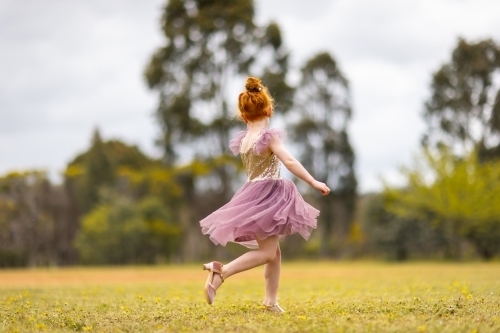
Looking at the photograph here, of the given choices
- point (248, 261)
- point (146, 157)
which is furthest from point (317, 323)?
point (146, 157)

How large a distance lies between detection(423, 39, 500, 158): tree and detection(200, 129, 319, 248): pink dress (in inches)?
1307

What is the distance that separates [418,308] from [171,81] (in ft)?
100

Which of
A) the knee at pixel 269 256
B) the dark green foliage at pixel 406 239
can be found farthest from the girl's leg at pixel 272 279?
the dark green foliage at pixel 406 239

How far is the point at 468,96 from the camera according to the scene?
A: 38.4 metres

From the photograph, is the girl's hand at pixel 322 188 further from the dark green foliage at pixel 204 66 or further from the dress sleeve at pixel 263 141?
the dark green foliage at pixel 204 66

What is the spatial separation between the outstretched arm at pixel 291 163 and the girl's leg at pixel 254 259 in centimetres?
63

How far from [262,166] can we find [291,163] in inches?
14.8

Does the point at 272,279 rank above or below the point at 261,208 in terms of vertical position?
below

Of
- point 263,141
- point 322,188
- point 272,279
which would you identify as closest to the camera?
point 322,188

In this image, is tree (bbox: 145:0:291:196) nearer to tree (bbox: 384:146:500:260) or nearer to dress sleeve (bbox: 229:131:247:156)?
tree (bbox: 384:146:500:260)

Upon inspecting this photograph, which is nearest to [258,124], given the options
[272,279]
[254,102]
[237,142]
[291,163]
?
[254,102]

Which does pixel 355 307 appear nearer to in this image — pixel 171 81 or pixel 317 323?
pixel 317 323

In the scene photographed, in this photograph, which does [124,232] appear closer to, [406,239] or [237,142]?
[406,239]

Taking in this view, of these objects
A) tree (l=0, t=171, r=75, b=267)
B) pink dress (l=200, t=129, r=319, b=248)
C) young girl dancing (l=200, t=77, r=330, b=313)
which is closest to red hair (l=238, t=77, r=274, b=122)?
young girl dancing (l=200, t=77, r=330, b=313)
